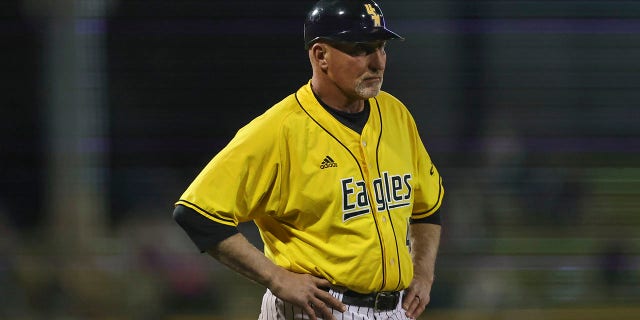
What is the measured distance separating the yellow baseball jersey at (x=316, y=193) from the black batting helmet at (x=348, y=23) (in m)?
0.19

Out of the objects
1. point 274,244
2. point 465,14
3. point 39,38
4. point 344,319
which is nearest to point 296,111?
point 274,244

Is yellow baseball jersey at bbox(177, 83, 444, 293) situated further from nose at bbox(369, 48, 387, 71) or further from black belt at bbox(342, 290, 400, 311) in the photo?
nose at bbox(369, 48, 387, 71)

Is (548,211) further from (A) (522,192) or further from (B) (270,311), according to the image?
(B) (270,311)

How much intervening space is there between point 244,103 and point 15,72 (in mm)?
1260

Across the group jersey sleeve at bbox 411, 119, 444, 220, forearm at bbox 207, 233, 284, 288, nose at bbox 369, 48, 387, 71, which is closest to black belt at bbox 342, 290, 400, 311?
forearm at bbox 207, 233, 284, 288

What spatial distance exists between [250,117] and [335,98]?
2.78 m

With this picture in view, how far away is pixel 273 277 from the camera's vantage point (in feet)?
8.76

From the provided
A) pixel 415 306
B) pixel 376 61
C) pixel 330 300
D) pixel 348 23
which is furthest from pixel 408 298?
pixel 348 23

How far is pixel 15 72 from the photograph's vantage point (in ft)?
18.2

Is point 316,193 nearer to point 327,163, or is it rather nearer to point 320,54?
point 327,163

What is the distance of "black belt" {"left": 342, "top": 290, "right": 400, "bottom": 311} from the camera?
2734 mm

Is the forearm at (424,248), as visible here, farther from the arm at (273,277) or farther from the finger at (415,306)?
the arm at (273,277)

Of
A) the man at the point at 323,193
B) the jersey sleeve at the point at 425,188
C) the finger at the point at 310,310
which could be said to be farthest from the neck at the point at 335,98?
the finger at the point at 310,310

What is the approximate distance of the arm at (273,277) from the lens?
105 inches
